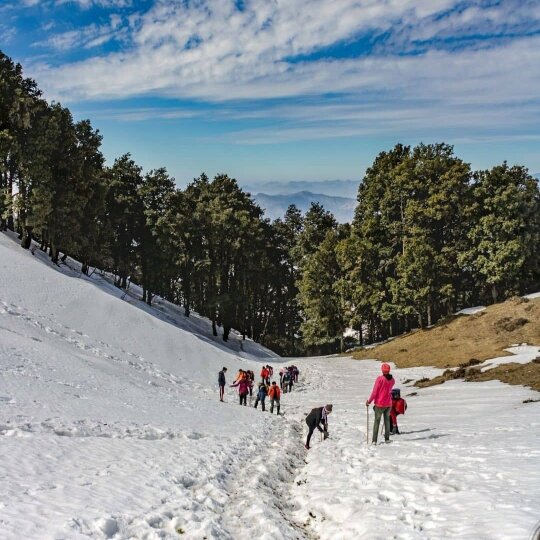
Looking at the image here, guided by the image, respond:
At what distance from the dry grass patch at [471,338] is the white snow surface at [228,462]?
1284cm

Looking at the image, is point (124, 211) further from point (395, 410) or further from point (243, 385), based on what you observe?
point (395, 410)

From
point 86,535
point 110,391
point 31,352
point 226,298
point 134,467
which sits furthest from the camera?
point 226,298

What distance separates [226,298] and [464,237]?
2865cm

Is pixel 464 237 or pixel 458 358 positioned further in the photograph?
pixel 464 237

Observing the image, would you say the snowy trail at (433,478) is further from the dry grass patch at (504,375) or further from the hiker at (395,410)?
the dry grass patch at (504,375)

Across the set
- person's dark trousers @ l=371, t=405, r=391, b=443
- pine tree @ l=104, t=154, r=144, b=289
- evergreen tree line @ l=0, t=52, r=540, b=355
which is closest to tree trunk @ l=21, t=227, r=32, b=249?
evergreen tree line @ l=0, t=52, r=540, b=355

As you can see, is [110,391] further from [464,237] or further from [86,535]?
[464,237]

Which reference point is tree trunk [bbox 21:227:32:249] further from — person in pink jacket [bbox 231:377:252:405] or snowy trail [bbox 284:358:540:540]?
snowy trail [bbox 284:358:540:540]

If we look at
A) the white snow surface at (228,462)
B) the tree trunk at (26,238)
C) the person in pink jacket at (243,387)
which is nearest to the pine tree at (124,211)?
the tree trunk at (26,238)

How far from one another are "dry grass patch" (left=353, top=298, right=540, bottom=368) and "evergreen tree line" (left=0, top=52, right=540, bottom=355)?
196 inches

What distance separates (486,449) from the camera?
500 inches

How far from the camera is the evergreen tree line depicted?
43.0m

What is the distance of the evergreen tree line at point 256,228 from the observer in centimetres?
4303

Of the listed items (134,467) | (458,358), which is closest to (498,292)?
(458,358)
